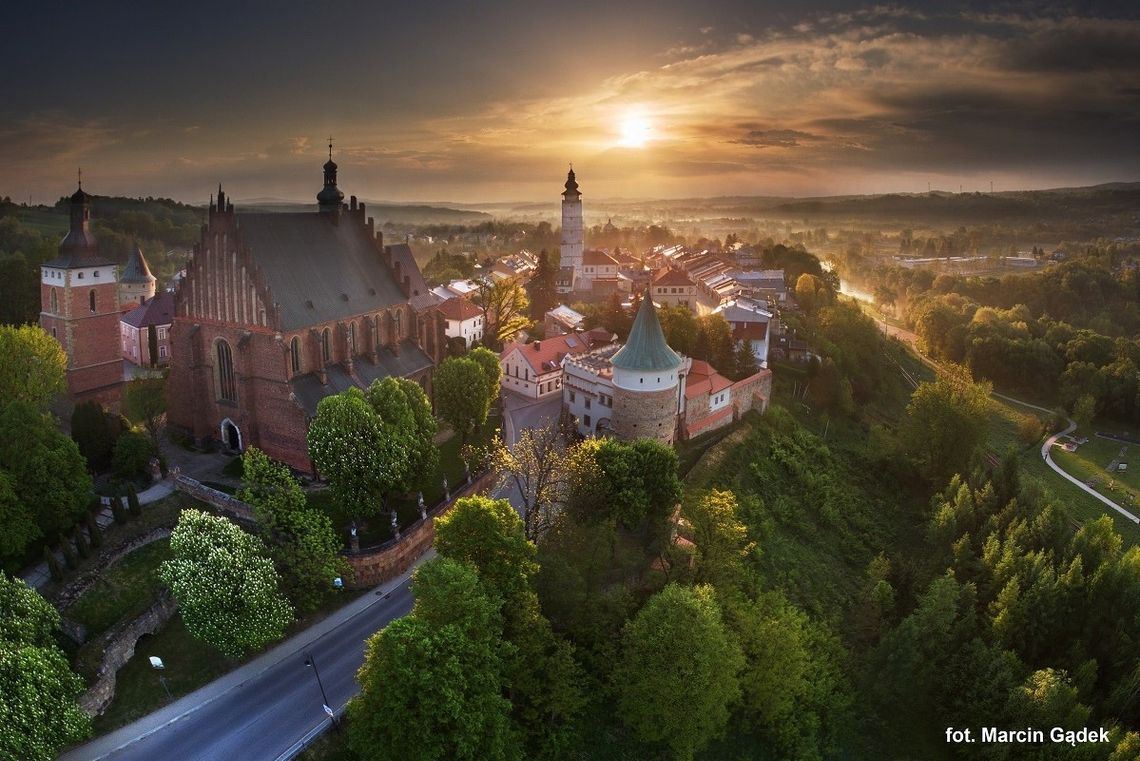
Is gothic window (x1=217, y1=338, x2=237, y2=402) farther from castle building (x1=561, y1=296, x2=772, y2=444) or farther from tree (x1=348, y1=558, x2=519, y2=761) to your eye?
tree (x1=348, y1=558, x2=519, y2=761)

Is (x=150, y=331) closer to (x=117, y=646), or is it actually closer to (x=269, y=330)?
(x=269, y=330)

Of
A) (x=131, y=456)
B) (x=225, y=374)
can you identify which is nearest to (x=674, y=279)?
(x=225, y=374)

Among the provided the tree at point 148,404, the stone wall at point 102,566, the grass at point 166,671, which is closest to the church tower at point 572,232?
the tree at point 148,404

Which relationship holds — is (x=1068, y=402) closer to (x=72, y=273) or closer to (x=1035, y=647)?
(x=1035, y=647)

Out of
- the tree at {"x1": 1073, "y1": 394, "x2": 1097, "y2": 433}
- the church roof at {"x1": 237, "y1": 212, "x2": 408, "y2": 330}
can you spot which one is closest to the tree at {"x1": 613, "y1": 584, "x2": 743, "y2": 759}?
the church roof at {"x1": 237, "y1": 212, "x2": 408, "y2": 330}

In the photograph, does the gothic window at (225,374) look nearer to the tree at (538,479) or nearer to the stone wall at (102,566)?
the stone wall at (102,566)

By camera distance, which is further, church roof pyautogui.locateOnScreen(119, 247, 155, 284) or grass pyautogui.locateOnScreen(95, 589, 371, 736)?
church roof pyautogui.locateOnScreen(119, 247, 155, 284)
